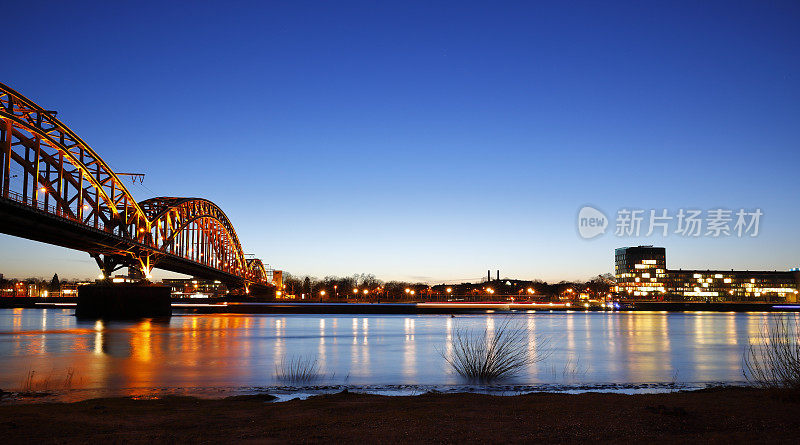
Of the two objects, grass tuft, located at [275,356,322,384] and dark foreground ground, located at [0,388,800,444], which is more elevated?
dark foreground ground, located at [0,388,800,444]

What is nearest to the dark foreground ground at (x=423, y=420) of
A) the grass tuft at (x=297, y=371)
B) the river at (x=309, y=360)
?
the river at (x=309, y=360)

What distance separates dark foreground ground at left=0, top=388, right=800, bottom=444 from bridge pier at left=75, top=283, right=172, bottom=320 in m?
57.0

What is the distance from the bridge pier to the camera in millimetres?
65250

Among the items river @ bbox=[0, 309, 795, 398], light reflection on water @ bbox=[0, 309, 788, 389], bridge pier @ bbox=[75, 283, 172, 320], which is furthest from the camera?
bridge pier @ bbox=[75, 283, 172, 320]

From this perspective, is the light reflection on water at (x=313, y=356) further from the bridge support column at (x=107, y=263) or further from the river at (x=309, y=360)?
the bridge support column at (x=107, y=263)

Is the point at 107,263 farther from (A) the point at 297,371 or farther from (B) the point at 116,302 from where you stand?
(A) the point at 297,371

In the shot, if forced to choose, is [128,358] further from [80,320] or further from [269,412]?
[80,320]

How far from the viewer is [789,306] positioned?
14925 centimetres

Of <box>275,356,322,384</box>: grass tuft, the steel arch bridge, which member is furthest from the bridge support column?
<box>275,356,322,384</box>: grass tuft

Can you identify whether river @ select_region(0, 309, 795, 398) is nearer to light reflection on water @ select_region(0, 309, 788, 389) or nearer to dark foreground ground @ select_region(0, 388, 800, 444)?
light reflection on water @ select_region(0, 309, 788, 389)

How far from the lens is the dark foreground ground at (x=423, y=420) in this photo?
916cm

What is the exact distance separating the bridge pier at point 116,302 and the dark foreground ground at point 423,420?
187 ft

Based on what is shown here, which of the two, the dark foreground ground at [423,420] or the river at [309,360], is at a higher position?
the dark foreground ground at [423,420]

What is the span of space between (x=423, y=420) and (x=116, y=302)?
62.8 meters
